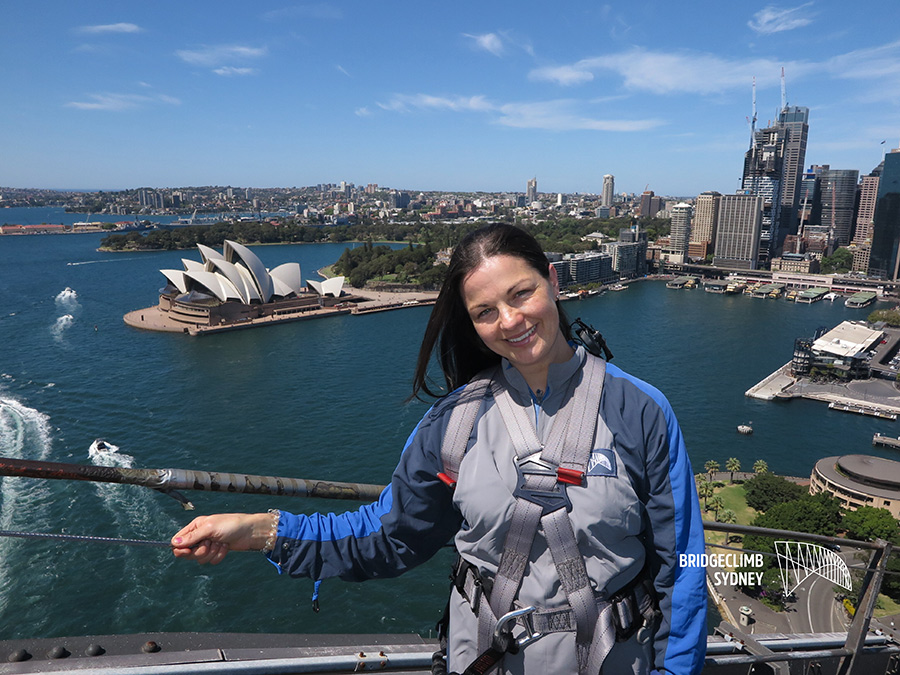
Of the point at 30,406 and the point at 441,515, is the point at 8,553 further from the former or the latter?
the point at 441,515

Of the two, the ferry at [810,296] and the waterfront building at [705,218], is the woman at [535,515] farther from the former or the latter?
the waterfront building at [705,218]

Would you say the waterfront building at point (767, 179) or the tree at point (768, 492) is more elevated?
the waterfront building at point (767, 179)

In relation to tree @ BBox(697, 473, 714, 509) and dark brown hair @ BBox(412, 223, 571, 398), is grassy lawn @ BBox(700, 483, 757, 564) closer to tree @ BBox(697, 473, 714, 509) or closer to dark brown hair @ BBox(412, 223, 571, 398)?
tree @ BBox(697, 473, 714, 509)

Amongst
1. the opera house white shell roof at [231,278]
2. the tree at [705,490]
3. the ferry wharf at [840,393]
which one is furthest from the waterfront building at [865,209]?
the tree at [705,490]

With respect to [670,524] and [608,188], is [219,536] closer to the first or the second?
[670,524]

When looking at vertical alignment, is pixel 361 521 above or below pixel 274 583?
above

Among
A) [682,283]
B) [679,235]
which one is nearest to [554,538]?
[682,283]

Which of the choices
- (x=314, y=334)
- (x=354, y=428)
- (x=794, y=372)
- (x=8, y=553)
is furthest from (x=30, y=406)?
(x=794, y=372)
